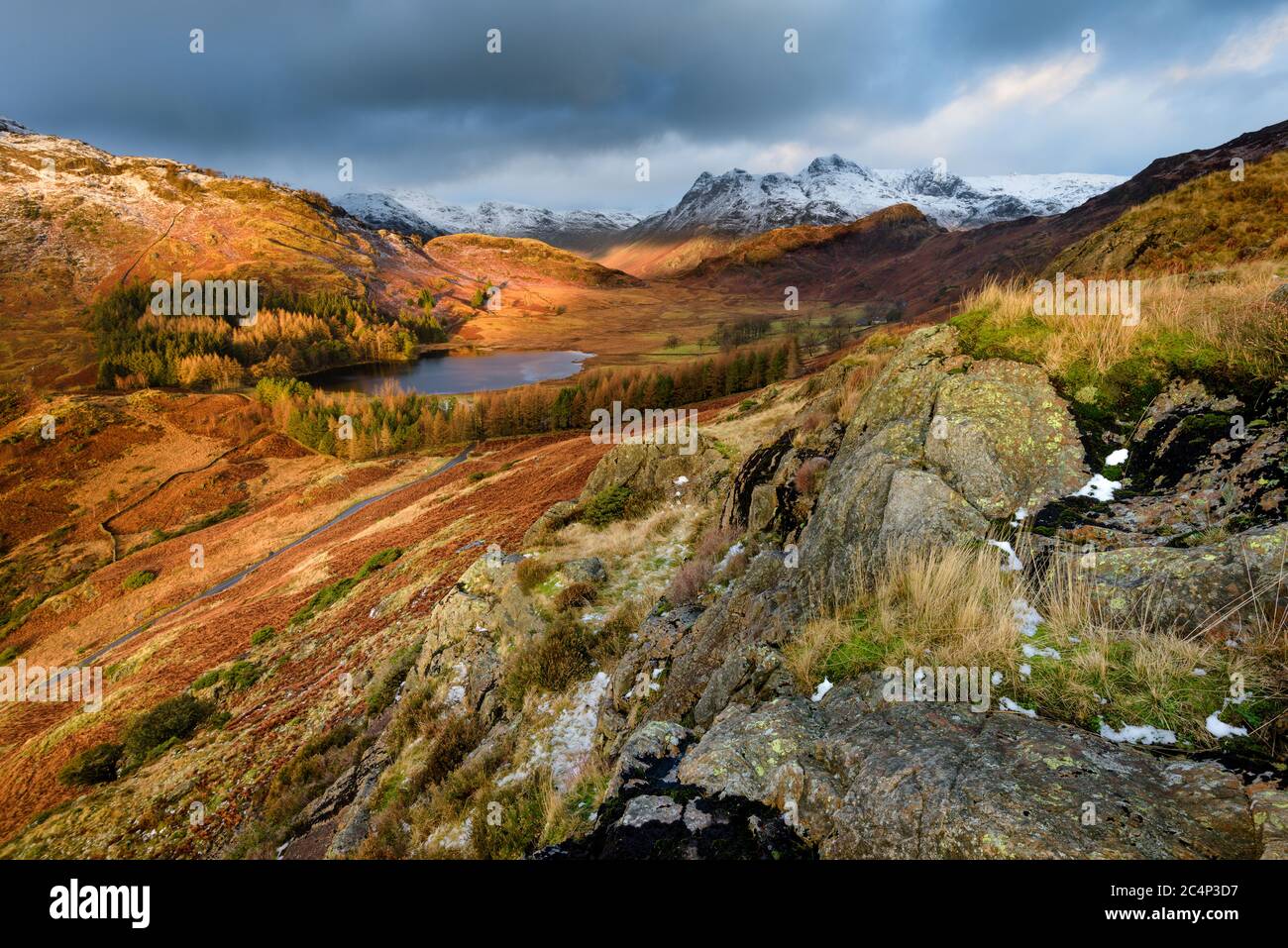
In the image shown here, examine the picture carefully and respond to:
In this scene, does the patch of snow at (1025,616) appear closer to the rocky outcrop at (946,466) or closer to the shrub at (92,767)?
the rocky outcrop at (946,466)

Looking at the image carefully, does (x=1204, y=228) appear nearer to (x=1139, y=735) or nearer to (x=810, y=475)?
(x=810, y=475)

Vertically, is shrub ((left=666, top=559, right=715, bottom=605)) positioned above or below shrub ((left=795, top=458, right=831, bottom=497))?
below

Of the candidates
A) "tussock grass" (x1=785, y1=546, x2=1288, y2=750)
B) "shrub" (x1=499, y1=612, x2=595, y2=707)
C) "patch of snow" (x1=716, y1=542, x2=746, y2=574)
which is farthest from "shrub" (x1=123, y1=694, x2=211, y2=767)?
"tussock grass" (x1=785, y1=546, x2=1288, y2=750)

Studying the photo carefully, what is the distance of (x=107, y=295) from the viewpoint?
418 feet

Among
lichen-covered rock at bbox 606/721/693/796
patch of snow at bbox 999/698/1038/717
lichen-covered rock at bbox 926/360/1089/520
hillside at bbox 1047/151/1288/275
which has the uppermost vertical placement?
hillside at bbox 1047/151/1288/275

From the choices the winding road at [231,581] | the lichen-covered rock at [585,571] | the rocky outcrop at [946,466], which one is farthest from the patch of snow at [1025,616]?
the winding road at [231,581]

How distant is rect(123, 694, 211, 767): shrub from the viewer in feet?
62.4

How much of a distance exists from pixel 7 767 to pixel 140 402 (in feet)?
309

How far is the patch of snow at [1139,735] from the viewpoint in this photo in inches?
123

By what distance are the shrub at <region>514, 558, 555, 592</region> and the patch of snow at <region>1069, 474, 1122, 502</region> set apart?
35.4ft

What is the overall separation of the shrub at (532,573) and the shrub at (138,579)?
4934cm

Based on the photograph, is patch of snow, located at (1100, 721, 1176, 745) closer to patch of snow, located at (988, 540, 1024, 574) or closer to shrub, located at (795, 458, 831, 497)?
patch of snow, located at (988, 540, 1024, 574)

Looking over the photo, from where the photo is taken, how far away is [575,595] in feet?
40.1
